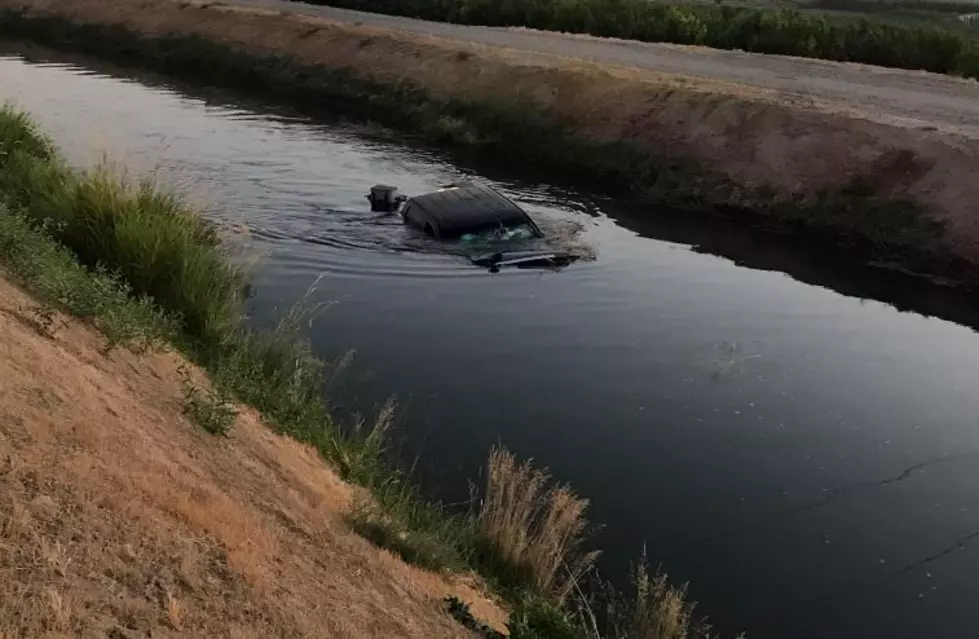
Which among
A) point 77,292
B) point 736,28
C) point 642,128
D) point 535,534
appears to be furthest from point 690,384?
point 736,28

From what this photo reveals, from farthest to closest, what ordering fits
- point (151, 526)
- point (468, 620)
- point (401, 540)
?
point (401, 540) < point (468, 620) < point (151, 526)

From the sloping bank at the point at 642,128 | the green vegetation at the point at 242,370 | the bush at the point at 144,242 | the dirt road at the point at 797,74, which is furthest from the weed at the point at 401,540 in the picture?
the dirt road at the point at 797,74

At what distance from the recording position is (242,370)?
9836 millimetres

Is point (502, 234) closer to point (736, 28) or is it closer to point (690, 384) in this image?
point (690, 384)

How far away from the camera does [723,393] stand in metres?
12.7

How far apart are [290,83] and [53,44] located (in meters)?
13.9

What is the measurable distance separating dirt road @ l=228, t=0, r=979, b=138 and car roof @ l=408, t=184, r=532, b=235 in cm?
943

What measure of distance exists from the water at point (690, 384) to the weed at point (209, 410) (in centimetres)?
267

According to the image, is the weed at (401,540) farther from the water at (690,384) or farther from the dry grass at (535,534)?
the water at (690,384)

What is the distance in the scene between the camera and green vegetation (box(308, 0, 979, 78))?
35.4 metres

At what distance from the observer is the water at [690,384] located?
9438 mm

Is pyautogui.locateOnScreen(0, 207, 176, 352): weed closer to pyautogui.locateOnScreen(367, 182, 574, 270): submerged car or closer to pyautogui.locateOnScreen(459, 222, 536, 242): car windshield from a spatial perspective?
pyautogui.locateOnScreen(367, 182, 574, 270): submerged car

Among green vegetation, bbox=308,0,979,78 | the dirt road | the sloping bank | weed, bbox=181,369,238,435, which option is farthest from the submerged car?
green vegetation, bbox=308,0,979,78

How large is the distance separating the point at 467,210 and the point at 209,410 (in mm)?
10988
